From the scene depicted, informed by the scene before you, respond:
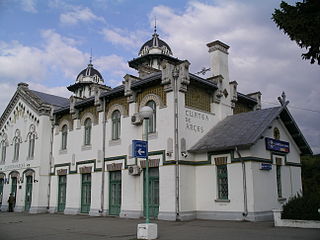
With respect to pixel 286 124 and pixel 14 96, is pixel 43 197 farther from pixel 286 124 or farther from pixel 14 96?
pixel 286 124

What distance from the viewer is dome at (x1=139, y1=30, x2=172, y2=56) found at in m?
31.2

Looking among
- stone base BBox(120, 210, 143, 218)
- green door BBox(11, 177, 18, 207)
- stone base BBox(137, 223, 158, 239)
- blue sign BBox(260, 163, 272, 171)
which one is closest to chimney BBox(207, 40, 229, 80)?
blue sign BBox(260, 163, 272, 171)

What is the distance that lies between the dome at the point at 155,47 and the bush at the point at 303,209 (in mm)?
20166

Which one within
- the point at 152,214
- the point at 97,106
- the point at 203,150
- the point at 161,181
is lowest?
the point at 152,214

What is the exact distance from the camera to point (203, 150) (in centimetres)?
1766

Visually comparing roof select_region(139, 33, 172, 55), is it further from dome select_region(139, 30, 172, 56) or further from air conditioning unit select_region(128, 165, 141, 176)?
air conditioning unit select_region(128, 165, 141, 176)

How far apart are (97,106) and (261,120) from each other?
402 inches

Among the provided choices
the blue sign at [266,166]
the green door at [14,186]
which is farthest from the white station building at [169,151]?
the green door at [14,186]

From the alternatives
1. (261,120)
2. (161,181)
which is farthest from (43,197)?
(261,120)

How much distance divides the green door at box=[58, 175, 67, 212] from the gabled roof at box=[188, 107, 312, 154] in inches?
424

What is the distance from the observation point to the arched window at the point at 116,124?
69.5ft

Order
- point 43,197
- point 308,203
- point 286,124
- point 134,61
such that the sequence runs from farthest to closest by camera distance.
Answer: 1. point 134,61
2. point 43,197
3. point 286,124
4. point 308,203

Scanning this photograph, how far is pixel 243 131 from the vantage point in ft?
57.1

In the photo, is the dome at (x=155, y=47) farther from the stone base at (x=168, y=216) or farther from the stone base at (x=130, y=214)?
the stone base at (x=168, y=216)
